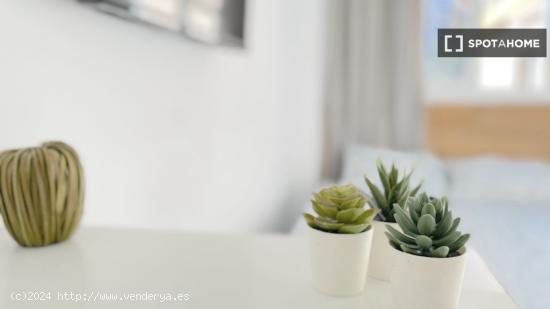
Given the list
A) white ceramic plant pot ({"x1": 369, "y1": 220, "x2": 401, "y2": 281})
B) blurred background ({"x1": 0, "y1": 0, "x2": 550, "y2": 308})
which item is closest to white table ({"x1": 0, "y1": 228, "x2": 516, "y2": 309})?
white ceramic plant pot ({"x1": 369, "y1": 220, "x2": 401, "y2": 281})

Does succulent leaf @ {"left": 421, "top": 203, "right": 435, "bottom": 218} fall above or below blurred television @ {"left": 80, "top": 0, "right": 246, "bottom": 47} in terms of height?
below

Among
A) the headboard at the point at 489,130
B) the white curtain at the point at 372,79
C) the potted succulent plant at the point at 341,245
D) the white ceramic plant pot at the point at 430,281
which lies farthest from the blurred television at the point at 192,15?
the headboard at the point at 489,130

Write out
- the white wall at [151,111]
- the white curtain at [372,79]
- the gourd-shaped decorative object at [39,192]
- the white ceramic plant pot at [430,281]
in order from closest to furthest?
Answer: the white ceramic plant pot at [430,281], the gourd-shaped decorative object at [39,192], the white wall at [151,111], the white curtain at [372,79]

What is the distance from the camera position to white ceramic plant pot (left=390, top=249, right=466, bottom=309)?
18.4 inches

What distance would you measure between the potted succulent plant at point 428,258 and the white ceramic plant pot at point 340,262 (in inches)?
1.6

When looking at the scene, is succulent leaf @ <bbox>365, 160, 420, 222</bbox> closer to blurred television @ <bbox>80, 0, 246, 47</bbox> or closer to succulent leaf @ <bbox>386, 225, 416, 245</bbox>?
succulent leaf @ <bbox>386, 225, 416, 245</bbox>

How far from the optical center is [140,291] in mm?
516

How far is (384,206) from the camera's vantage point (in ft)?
1.94

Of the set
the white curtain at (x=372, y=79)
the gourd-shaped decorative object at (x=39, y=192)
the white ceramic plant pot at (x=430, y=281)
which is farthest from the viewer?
the white curtain at (x=372, y=79)

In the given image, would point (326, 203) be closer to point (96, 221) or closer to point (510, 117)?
point (96, 221)

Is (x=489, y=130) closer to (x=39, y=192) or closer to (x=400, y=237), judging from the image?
(x=400, y=237)

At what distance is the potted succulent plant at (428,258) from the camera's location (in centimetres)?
47

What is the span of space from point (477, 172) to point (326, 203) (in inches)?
75.4

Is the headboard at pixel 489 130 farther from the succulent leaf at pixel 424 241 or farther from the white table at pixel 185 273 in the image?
the succulent leaf at pixel 424 241
